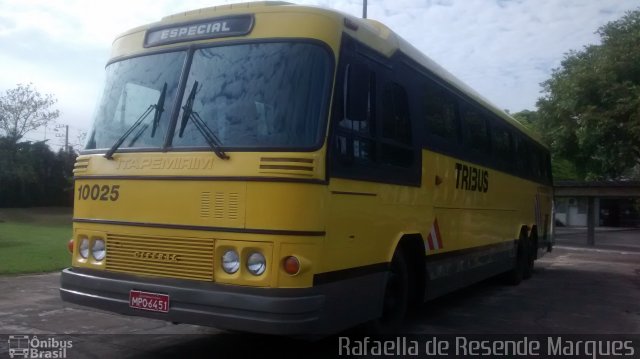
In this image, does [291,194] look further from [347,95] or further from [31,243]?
[31,243]

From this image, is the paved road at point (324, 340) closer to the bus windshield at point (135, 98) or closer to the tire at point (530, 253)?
the tire at point (530, 253)

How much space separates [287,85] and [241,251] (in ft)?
4.82

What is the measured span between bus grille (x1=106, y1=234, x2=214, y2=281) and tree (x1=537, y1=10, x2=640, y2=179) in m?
19.4

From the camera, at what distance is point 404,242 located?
7301 millimetres

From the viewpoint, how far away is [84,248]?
6.10 meters

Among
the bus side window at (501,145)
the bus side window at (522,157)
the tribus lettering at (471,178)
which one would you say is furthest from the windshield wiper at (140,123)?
A: the bus side window at (522,157)

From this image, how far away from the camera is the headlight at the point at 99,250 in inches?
233

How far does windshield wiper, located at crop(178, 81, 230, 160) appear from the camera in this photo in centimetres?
542

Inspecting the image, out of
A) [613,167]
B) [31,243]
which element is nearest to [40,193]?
[31,243]

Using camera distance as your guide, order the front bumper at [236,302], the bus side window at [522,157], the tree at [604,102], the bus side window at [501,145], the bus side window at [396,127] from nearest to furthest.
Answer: the front bumper at [236,302], the bus side window at [396,127], the bus side window at [501,145], the bus side window at [522,157], the tree at [604,102]

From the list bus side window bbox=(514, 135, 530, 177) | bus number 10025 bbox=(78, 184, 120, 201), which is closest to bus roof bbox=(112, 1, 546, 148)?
bus number 10025 bbox=(78, 184, 120, 201)

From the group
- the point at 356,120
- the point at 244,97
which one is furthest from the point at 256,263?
the point at 356,120

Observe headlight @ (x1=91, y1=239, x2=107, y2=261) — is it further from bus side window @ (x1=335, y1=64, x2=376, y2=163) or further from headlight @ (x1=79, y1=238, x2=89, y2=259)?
bus side window @ (x1=335, y1=64, x2=376, y2=163)

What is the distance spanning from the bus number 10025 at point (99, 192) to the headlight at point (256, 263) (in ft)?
5.05
